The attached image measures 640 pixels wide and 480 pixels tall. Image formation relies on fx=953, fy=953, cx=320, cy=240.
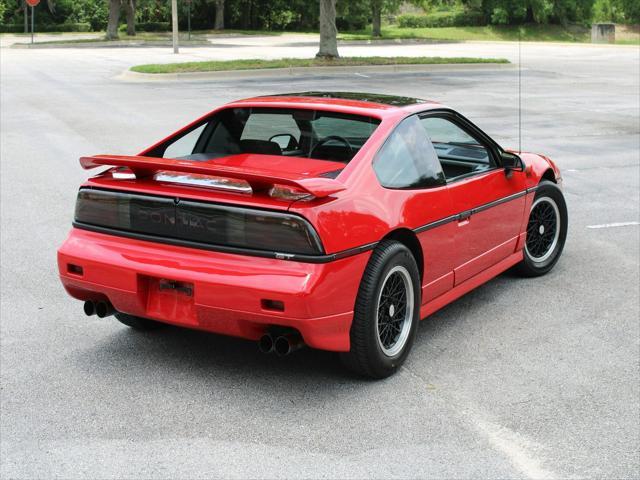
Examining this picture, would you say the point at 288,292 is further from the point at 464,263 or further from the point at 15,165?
the point at 15,165

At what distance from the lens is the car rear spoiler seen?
14.9 ft

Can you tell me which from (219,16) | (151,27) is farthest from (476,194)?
(151,27)

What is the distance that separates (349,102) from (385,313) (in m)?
1.41

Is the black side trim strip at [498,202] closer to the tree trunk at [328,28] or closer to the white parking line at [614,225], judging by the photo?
the white parking line at [614,225]

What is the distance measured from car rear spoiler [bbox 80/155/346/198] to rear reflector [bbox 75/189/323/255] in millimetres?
146

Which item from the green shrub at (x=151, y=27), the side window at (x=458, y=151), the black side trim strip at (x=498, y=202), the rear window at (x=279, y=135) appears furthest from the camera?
the green shrub at (x=151, y=27)

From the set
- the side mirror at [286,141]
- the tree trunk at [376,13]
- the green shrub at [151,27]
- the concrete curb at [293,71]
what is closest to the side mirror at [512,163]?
the side mirror at [286,141]

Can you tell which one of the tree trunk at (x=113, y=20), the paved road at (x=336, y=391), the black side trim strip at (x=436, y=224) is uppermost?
the tree trunk at (x=113, y=20)

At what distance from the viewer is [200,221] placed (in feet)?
15.7

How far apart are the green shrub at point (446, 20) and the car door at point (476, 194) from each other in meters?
67.6

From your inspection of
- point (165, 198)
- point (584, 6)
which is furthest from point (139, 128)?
point (584, 6)

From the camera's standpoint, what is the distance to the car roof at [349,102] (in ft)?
18.4

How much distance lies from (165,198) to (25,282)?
2.54 metres

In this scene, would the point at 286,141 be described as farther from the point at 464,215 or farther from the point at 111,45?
the point at 111,45
